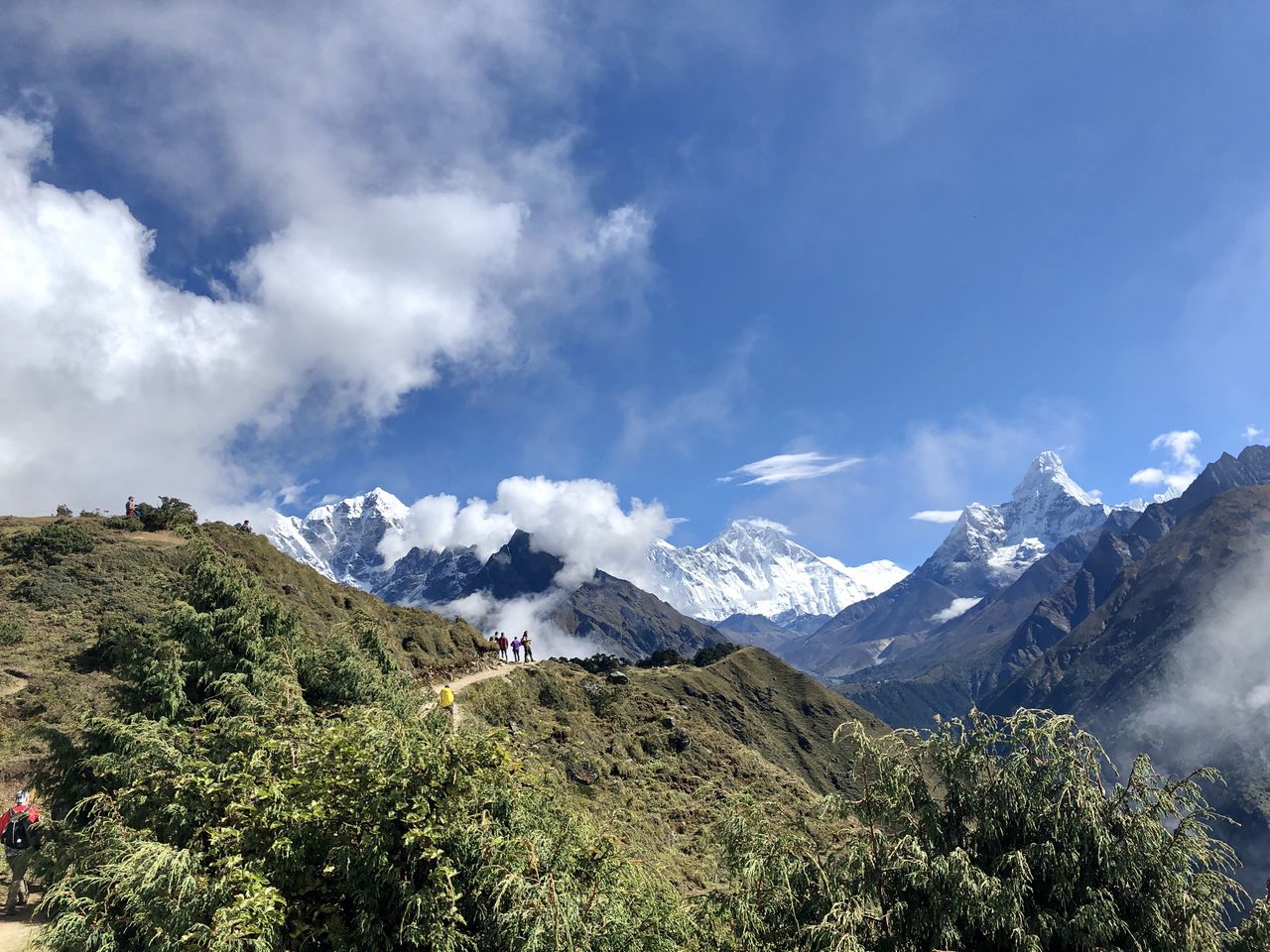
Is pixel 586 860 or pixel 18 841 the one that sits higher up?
pixel 18 841

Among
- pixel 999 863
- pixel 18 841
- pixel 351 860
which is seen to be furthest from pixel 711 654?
pixel 351 860

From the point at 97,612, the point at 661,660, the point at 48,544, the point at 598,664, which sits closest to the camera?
the point at 97,612

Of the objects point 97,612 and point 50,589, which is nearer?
point 97,612

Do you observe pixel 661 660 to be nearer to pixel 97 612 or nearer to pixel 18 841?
pixel 97 612

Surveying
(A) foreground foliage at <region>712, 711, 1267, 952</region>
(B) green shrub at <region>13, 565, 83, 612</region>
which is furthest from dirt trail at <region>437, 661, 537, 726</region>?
(A) foreground foliage at <region>712, 711, 1267, 952</region>

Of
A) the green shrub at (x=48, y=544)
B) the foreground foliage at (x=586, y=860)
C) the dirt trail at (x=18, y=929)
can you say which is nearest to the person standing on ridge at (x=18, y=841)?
the dirt trail at (x=18, y=929)

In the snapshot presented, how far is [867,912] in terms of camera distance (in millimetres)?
8391

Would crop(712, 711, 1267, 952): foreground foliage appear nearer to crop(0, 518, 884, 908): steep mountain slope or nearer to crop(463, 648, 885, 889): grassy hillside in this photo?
crop(463, 648, 885, 889): grassy hillside

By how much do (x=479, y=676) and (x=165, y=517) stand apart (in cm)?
2672

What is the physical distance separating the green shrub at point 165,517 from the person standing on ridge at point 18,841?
3696 centimetres

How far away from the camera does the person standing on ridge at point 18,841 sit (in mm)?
14227

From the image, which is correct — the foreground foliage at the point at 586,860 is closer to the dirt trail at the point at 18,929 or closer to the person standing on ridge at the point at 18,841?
the dirt trail at the point at 18,929

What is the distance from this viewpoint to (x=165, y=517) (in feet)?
163

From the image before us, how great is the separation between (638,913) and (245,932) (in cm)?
447
